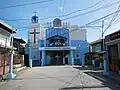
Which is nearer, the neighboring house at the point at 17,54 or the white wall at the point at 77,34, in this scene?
the neighboring house at the point at 17,54

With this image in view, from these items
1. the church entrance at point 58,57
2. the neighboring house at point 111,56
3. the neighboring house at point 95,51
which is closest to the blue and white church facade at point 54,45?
the church entrance at point 58,57

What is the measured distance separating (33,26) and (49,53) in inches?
312

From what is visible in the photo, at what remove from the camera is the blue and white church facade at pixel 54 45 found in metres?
40.8

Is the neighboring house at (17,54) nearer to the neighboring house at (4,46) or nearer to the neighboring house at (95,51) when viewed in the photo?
the neighboring house at (4,46)

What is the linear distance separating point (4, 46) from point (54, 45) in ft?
84.8

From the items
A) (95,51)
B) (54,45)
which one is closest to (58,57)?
(54,45)

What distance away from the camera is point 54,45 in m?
41.2

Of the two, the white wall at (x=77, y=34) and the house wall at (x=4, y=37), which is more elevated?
the white wall at (x=77, y=34)

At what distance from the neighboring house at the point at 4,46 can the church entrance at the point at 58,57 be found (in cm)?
2425

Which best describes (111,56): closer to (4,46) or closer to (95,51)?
(4,46)

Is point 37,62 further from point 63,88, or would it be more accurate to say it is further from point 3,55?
point 63,88

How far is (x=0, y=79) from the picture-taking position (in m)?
14.5

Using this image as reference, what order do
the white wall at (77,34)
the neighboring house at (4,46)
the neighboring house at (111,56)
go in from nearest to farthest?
the neighboring house at (4,46)
the neighboring house at (111,56)
the white wall at (77,34)

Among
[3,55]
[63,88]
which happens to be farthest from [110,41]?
[3,55]
